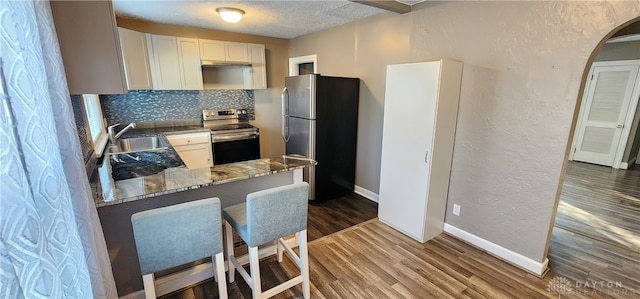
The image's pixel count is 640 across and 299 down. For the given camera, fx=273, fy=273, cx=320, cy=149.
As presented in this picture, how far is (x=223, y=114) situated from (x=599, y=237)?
508 centimetres

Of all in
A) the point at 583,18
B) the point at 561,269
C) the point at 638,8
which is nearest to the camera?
the point at 638,8

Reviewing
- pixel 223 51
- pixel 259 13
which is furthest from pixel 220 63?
pixel 259 13

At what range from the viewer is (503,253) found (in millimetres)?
2447

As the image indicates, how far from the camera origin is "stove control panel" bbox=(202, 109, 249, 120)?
448 cm

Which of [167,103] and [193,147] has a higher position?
[167,103]

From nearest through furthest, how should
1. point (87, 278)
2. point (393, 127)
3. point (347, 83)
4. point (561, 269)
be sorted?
point (87, 278) < point (561, 269) < point (393, 127) < point (347, 83)

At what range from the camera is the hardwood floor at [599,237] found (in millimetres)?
2197

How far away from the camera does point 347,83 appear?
3.58 m

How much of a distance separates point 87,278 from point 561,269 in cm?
320

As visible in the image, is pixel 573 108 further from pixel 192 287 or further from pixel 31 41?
pixel 192 287

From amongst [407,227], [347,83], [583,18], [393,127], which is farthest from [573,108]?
[347,83]

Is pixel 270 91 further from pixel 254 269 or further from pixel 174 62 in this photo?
pixel 254 269

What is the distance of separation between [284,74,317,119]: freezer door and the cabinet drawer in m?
1.34

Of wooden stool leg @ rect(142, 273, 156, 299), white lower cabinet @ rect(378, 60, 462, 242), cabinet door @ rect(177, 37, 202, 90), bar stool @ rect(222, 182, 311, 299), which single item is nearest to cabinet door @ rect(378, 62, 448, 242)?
white lower cabinet @ rect(378, 60, 462, 242)
